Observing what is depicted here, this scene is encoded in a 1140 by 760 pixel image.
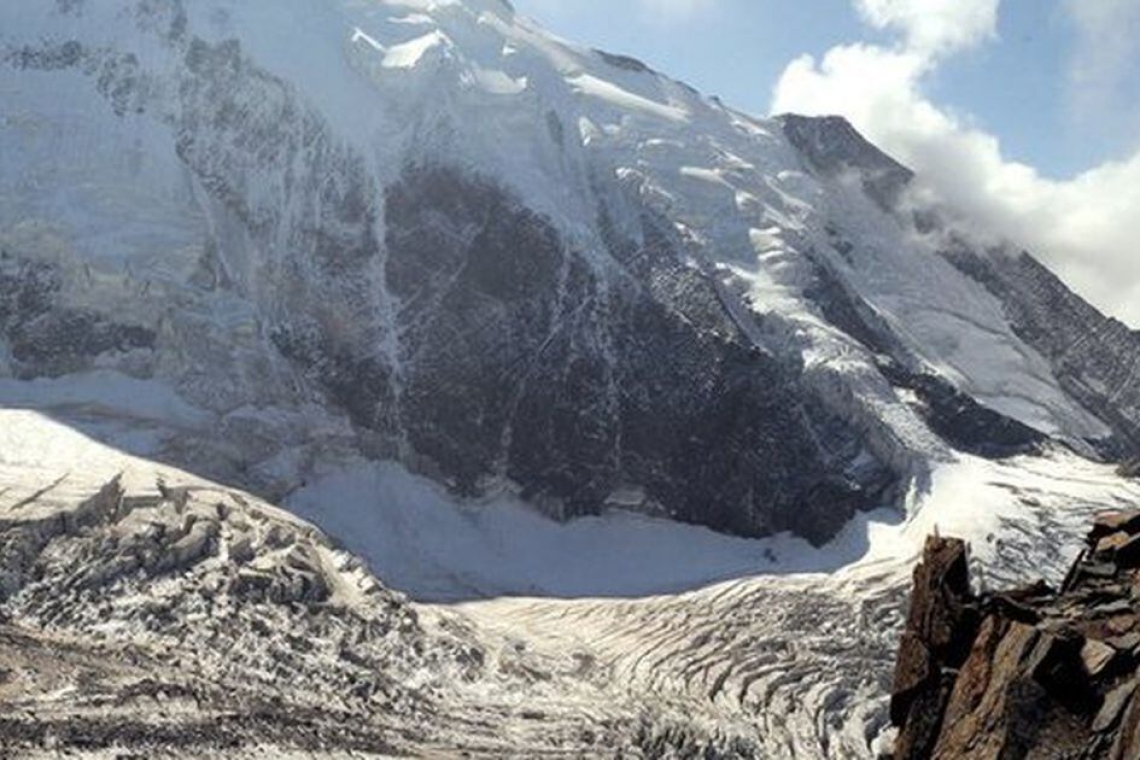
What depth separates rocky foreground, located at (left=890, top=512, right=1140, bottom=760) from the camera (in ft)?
69.4

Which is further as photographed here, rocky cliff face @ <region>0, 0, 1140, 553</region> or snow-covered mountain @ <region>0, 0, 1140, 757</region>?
rocky cliff face @ <region>0, 0, 1140, 553</region>

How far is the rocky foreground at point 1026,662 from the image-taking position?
69.4 feet

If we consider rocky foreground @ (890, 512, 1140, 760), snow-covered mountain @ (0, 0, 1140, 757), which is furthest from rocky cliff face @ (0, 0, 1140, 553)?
rocky foreground @ (890, 512, 1140, 760)

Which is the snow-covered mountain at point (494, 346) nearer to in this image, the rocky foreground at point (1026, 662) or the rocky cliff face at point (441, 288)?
the rocky cliff face at point (441, 288)

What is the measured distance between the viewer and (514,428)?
414ft

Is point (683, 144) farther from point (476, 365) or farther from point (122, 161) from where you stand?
point (122, 161)

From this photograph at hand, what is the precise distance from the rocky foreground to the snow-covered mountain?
58007 mm

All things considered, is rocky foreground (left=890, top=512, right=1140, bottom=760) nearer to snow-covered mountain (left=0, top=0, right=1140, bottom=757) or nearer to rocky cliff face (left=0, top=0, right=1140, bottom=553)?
snow-covered mountain (left=0, top=0, right=1140, bottom=757)

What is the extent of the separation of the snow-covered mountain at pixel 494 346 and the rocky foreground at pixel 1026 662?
190 feet

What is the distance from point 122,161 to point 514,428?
43968mm

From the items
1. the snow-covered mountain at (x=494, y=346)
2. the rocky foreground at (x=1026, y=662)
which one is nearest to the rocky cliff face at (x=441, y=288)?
the snow-covered mountain at (x=494, y=346)

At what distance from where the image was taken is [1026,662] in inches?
861

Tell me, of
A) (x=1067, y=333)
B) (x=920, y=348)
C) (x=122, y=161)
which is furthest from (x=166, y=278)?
(x=1067, y=333)

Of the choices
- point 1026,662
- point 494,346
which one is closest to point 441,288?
point 494,346
